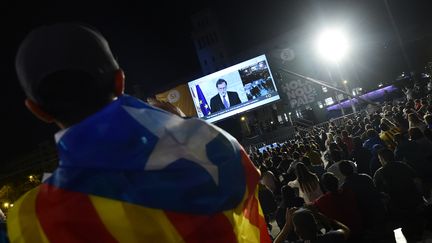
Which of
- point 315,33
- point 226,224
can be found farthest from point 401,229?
point 315,33

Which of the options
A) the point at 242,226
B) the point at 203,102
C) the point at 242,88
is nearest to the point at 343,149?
the point at 242,226

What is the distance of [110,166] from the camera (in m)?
0.95

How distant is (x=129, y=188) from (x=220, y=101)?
90.2 feet

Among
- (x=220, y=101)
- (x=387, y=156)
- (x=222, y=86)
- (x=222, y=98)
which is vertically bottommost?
(x=387, y=156)

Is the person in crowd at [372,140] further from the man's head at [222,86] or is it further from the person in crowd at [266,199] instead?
the man's head at [222,86]

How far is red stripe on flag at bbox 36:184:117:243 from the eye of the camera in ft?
3.08

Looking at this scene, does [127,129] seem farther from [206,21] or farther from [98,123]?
[206,21]

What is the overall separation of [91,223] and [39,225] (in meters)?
0.15

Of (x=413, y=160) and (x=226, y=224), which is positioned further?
(x=413, y=160)

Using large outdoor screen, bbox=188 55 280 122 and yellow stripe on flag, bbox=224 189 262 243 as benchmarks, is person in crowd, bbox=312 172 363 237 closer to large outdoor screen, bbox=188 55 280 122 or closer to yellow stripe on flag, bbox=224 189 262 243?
yellow stripe on flag, bbox=224 189 262 243

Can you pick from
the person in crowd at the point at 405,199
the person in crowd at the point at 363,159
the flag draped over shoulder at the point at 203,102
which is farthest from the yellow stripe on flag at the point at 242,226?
the flag draped over shoulder at the point at 203,102

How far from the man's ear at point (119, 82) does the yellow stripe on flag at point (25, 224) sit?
15.0 inches

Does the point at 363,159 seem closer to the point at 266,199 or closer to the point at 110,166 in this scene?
the point at 266,199

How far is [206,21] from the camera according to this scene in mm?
73812
